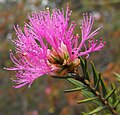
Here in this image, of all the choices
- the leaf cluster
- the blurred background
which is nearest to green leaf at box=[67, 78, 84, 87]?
the leaf cluster

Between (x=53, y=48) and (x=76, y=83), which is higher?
(x=53, y=48)

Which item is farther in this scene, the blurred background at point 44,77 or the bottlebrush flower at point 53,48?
the blurred background at point 44,77

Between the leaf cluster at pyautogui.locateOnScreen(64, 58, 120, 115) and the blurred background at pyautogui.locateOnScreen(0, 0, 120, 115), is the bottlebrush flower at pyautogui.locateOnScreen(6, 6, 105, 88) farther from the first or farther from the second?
the blurred background at pyautogui.locateOnScreen(0, 0, 120, 115)

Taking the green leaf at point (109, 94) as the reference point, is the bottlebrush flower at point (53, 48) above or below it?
above

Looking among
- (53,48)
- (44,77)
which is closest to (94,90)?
(53,48)

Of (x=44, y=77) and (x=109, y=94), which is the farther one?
(x=44, y=77)

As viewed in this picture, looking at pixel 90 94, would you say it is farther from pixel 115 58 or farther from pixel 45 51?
pixel 115 58

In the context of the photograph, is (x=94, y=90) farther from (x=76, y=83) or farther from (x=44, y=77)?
(x=44, y=77)

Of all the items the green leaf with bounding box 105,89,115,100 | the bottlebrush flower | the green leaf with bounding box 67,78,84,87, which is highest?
the bottlebrush flower

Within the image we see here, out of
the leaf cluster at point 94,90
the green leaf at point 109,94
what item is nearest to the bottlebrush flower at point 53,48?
the leaf cluster at point 94,90

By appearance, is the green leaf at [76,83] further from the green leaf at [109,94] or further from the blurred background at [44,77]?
the blurred background at [44,77]
